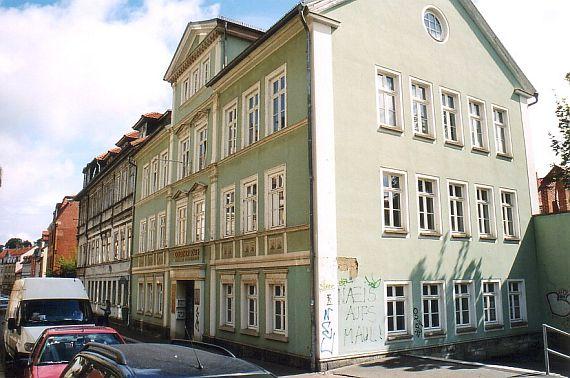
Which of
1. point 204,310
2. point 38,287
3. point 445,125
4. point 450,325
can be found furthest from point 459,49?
point 38,287

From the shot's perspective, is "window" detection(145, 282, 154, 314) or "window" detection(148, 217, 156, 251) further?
"window" detection(148, 217, 156, 251)

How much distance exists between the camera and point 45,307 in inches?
585

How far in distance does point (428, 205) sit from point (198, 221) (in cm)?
954

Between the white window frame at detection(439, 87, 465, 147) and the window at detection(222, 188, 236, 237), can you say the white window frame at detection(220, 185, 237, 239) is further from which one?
the white window frame at detection(439, 87, 465, 147)

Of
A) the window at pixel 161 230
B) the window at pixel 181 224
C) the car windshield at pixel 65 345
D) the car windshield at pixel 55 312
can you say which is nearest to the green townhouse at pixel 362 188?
the window at pixel 181 224

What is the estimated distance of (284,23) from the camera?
50.1ft

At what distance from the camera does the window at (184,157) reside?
23156mm

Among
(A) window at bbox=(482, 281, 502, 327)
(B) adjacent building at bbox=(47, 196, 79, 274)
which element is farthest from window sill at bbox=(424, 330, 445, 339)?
(B) adjacent building at bbox=(47, 196, 79, 274)

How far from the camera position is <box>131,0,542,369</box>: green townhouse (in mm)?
14016

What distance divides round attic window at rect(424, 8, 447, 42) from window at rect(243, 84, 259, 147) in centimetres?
645

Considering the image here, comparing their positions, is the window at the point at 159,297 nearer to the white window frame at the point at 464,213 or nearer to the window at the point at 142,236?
the window at the point at 142,236

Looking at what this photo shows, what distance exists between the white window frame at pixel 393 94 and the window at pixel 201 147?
8221 mm

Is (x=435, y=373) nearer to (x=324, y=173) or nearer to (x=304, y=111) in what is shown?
(x=324, y=173)

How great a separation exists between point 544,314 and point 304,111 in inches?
471
